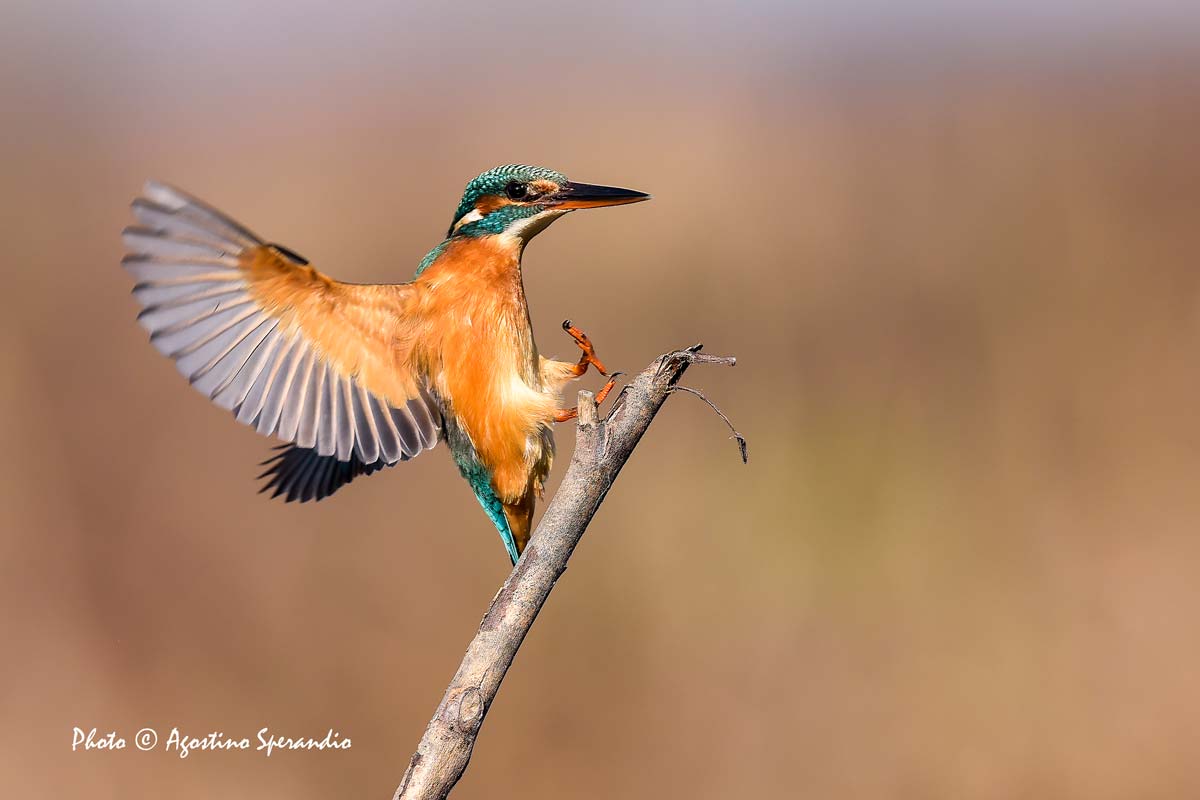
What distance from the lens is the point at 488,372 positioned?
1.80 metres

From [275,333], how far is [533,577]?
0.66m

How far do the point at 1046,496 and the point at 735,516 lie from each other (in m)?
1.10

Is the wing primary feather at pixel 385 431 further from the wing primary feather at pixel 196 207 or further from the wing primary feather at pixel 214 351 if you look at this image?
the wing primary feather at pixel 196 207

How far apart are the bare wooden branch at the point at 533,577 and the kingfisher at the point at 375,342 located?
0.44 ft

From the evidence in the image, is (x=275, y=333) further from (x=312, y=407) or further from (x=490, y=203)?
(x=490, y=203)

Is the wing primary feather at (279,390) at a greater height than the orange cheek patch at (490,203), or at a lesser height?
lesser

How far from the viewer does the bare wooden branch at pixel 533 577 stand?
1280 mm

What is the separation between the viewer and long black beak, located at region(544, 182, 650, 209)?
5.99 feet

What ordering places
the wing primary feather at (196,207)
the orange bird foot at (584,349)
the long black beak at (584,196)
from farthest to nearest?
1. the long black beak at (584,196)
2. the orange bird foot at (584,349)
3. the wing primary feather at (196,207)

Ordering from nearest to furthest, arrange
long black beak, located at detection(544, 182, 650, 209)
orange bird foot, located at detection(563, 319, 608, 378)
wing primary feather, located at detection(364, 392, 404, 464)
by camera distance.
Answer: orange bird foot, located at detection(563, 319, 608, 378) → wing primary feather, located at detection(364, 392, 404, 464) → long black beak, located at detection(544, 182, 650, 209)

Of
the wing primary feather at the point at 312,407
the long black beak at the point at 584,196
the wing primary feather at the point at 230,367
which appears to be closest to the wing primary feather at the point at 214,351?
the wing primary feather at the point at 230,367

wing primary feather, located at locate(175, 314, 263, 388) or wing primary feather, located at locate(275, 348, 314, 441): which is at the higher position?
Answer: wing primary feather, located at locate(175, 314, 263, 388)

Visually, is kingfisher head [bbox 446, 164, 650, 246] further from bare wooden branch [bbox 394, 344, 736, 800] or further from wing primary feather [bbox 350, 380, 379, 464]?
bare wooden branch [bbox 394, 344, 736, 800]

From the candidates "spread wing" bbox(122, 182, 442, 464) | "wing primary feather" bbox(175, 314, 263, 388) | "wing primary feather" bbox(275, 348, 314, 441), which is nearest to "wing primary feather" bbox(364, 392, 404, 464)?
"spread wing" bbox(122, 182, 442, 464)
